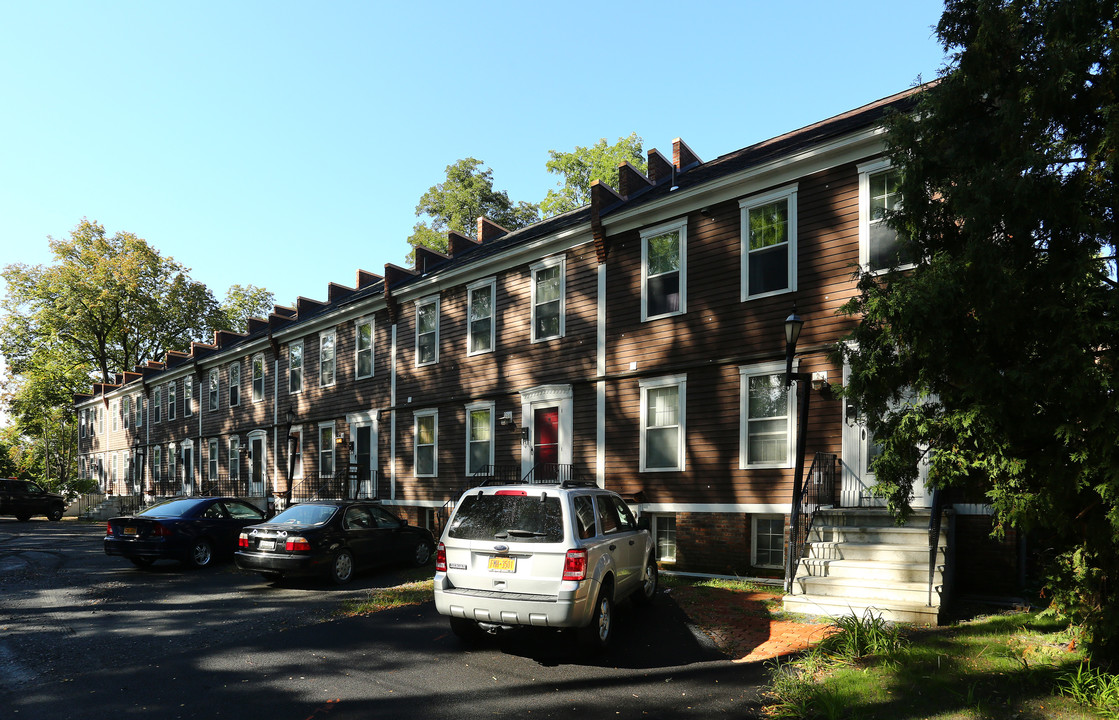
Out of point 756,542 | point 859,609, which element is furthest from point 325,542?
point 859,609

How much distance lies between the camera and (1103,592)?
584cm

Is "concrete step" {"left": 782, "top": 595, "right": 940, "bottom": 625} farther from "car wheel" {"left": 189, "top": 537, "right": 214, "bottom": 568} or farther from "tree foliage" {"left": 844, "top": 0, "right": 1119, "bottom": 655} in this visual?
"car wheel" {"left": 189, "top": 537, "right": 214, "bottom": 568}

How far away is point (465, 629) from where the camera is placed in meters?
8.20

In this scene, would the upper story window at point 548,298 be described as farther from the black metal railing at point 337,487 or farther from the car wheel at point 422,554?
the black metal railing at point 337,487

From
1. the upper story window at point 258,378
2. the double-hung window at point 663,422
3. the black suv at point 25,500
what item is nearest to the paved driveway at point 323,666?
the double-hung window at point 663,422

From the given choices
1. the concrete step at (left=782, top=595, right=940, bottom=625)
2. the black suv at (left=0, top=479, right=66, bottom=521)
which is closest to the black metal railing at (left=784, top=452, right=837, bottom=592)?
the concrete step at (left=782, top=595, right=940, bottom=625)

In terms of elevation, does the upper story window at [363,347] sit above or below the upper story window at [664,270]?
below

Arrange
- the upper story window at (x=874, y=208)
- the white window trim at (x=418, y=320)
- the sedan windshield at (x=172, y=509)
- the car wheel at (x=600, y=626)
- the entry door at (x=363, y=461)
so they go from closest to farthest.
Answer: the car wheel at (x=600, y=626) < the upper story window at (x=874, y=208) < the sedan windshield at (x=172, y=509) < the white window trim at (x=418, y=320) < the entry door at (x=363, y=461)

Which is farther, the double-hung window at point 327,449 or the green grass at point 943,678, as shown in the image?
the double-hung window at point 327,449

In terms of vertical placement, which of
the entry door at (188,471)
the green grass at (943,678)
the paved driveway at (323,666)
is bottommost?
the entry door at (188,471)

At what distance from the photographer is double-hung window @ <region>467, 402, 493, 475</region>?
19094mm

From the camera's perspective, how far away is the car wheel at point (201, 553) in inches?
588

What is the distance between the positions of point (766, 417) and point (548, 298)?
672cm

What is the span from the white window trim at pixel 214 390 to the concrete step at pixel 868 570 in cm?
3081
